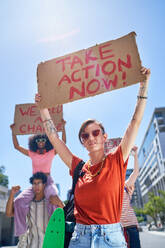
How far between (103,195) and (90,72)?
5.07ft

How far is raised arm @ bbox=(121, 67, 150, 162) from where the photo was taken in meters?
1.90

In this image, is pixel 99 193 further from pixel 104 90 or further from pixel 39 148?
pixel 39 148

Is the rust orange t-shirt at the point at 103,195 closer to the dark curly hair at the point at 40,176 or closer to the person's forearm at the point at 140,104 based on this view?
the person's forearm at the point at 140,104

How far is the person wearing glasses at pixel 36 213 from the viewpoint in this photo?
3.64 m

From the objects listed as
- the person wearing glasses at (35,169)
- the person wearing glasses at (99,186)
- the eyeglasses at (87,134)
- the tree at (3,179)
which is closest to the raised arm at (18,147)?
the person wearing glasses at (35,169)

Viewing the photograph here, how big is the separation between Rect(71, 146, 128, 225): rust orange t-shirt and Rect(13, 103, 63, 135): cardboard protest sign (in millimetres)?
2683

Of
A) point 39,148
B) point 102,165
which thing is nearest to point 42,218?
point 39,148

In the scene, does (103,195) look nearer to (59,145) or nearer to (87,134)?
(87,134)

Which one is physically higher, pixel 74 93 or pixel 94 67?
pixel 94 67

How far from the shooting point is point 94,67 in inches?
106

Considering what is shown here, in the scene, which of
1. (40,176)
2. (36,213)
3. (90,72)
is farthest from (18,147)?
(90,72)

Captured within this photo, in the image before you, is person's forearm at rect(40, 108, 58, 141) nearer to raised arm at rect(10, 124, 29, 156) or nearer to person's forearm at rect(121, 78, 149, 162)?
person's forearm at rect(121, 78, 149, 162)

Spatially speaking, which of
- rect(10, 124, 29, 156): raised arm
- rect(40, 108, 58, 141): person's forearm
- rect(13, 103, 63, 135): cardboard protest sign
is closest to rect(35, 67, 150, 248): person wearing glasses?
rect(40, 108, 58, 141): person's forearm

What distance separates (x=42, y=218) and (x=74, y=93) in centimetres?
237
